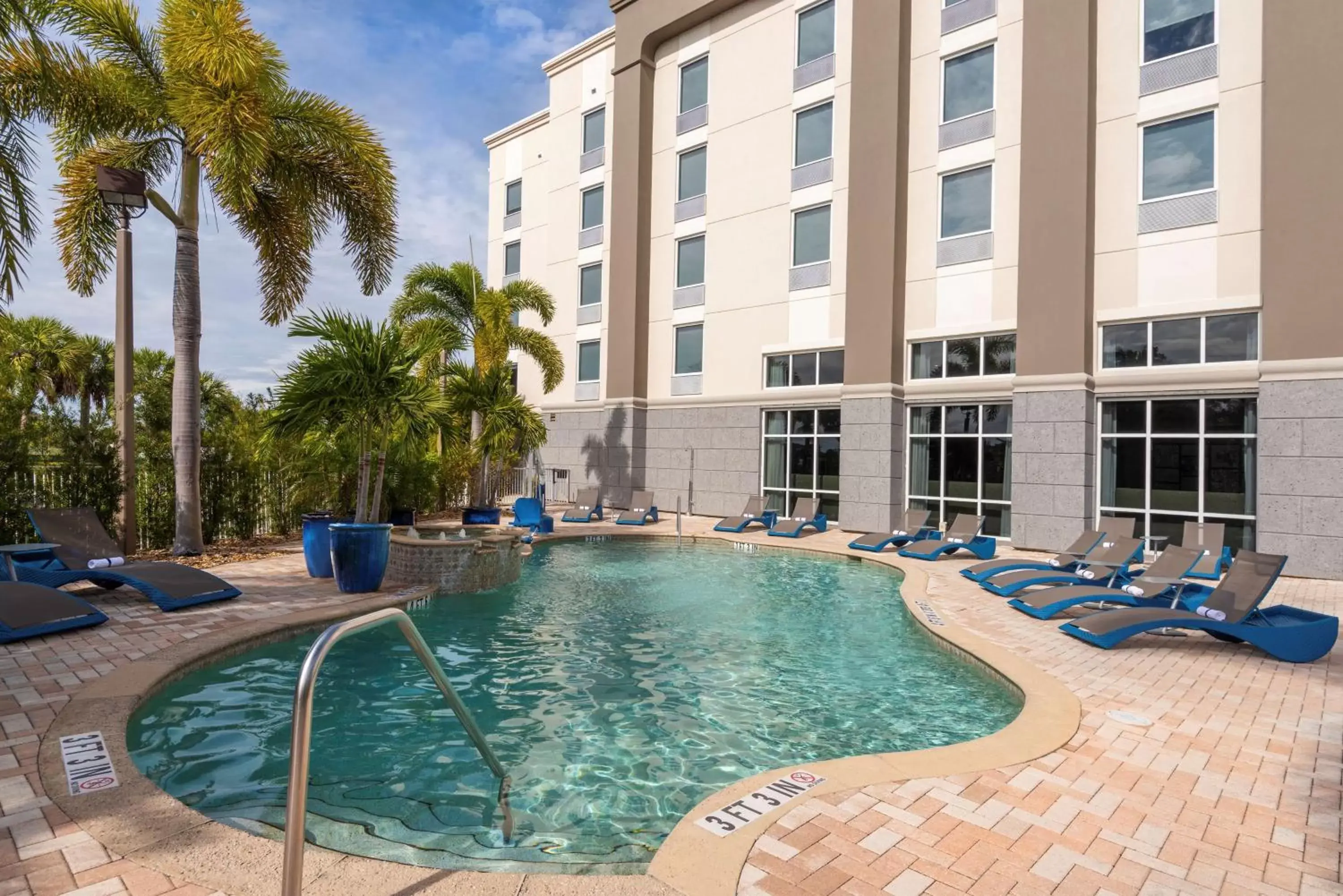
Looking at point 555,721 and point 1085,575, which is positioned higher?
point 1085,575

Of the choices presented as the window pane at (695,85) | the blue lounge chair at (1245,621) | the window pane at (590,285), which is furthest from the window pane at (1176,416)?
the window pane at (590,285)

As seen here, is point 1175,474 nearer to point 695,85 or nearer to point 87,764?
point 87,764

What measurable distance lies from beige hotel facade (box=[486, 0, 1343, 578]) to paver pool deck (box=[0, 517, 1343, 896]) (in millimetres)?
9165

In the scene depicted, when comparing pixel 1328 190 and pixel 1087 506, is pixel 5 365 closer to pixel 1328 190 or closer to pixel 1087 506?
pixel 1087 506

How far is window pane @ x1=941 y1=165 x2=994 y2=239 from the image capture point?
52.9ft

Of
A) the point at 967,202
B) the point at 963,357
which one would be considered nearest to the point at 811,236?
the point at 967,202

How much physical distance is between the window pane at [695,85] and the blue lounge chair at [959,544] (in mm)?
15535

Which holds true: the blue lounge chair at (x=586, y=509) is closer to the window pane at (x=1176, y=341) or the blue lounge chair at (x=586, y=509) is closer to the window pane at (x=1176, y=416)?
the window pane at (x=1176, y=416)

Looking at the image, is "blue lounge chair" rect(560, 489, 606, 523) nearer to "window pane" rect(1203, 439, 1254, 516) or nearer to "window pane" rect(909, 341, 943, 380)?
"window pane" rect(909, 341, 943, 380)

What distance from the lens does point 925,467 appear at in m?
17.3

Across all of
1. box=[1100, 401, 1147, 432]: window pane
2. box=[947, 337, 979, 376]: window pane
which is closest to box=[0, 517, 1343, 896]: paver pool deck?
box=[1100, 401, 1147, 432]: window pane

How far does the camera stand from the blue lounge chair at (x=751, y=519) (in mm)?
17531

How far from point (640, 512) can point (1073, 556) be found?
10.8 metres

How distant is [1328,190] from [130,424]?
2077cm
